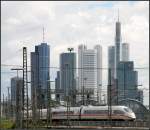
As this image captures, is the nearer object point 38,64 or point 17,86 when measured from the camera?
point 38,64

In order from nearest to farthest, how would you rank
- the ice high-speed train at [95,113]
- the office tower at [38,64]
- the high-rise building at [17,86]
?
the office tower at [38,64]
the high-rise building at [17,86]
the ice high-speed train at [95,113]

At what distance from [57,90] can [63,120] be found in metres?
6.45

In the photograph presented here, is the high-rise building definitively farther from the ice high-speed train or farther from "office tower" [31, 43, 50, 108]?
the ice high-speed train

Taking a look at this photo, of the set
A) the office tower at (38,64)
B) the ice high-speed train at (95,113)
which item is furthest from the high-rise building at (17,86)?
the ice high-speed train at (95,113)

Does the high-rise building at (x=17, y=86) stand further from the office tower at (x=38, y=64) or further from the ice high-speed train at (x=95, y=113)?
the ice high-speed train at (x=95, y=113)

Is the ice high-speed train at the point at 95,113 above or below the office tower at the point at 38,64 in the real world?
below

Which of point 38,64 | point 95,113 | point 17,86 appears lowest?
point 95,113

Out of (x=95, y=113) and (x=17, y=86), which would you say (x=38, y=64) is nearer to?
(x=17, y=86)

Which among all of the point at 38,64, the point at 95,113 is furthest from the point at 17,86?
the point at 95,113

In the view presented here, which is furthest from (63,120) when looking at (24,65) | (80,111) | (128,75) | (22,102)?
(128,75)

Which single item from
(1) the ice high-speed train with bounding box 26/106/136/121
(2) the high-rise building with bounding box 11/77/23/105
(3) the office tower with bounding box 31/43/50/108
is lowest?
(1) the ice high-speed train with bounding box 26/106/136/121

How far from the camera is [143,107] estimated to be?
308ft

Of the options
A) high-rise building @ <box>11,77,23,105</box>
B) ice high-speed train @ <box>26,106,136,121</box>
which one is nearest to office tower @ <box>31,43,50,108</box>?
high-rise building @ <box>11,77,23,105</box>

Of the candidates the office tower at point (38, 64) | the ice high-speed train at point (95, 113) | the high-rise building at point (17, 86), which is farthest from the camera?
the ice high-speed train at point (95, 113)
